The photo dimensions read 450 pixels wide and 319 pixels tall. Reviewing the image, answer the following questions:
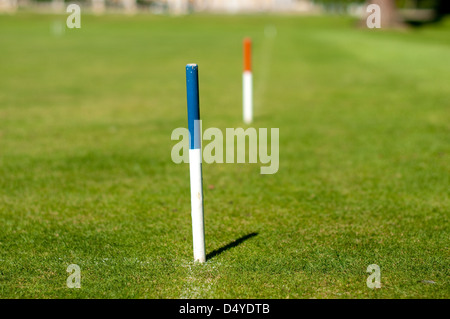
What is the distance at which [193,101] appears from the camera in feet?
12.3

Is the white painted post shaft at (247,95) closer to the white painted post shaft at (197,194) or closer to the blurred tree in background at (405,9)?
the white painted post shaft at (197,194)

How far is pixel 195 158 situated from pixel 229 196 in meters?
2.02

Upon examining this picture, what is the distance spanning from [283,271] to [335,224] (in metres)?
1.19

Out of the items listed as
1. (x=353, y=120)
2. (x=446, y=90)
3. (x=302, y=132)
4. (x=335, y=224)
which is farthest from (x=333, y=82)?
(x=335, y=224)

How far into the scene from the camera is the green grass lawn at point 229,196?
384cm

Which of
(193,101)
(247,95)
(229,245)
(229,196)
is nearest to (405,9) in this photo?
(247,95)

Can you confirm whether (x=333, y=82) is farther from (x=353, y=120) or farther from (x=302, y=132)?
(x=302, y=132)

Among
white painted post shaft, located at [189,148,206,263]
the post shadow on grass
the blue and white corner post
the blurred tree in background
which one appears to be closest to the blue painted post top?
the blue and white corner post

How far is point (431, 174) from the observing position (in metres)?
6.57

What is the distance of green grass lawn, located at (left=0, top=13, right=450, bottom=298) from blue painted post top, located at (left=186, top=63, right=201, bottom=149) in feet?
3.53

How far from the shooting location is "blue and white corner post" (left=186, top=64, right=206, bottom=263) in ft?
12.2

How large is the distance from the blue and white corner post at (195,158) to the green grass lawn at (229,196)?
227 mm

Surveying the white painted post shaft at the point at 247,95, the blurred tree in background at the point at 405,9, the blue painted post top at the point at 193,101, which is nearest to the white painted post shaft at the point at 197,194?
the blue painted post top at the point at 193,101

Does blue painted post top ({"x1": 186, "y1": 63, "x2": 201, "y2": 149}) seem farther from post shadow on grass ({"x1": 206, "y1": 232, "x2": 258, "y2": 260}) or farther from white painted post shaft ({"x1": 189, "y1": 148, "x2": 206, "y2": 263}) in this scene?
→ post shadow on grass ({"x1": 206, "y1": 232, "x2": 258, "y2": 260})
